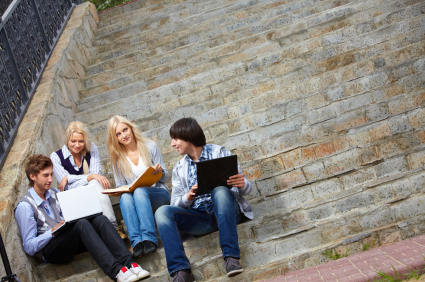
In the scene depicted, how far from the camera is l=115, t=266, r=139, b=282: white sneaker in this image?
3.04 meters

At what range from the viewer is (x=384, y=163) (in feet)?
11.7

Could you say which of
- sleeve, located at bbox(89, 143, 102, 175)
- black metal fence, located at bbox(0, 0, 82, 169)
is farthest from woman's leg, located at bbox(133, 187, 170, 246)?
black metal fence, located at bbox(0, 0, 82, 169)

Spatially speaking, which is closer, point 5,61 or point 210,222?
point 210,222

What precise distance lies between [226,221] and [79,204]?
115 cm

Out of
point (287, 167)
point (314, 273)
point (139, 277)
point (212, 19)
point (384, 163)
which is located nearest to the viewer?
point (314, 273)

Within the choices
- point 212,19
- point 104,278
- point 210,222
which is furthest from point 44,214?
point 212,19

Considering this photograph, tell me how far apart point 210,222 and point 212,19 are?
4.64 metres

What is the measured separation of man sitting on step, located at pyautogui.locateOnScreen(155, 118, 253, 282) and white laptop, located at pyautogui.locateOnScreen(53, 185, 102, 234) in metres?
0.55

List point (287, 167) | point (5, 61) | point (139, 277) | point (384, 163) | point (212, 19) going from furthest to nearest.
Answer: point (212, 19), point (5, 61), point (287, 167), point (384, 163), point (139, 277)

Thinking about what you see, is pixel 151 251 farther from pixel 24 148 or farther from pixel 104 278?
pixel 24 148

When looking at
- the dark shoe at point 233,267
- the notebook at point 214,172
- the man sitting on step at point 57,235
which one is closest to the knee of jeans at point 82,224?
the man sitting on step at point 57,235

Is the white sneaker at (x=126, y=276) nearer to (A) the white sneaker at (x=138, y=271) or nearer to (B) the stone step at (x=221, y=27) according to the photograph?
(A) the white sneaker at (x=138, y=271)

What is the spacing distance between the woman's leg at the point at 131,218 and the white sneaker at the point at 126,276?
0.67 ft

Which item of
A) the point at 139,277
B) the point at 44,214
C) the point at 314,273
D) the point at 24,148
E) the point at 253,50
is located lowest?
the point at 314,273
